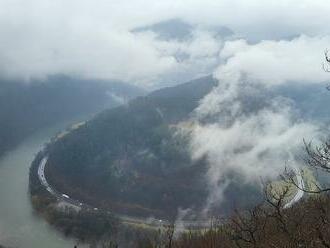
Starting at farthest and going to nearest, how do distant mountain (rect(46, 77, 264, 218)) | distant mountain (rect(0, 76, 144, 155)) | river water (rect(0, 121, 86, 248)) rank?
distant mountain (rect(0, 76, 144, 155))
distant mountain (rect(46, 77, 264, 218))
river water (rect(0, 121, 86, 248))

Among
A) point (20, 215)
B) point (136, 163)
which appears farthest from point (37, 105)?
point (20, 215)

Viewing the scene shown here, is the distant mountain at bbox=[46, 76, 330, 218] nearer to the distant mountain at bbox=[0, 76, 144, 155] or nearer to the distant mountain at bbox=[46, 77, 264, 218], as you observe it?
the distant mountain at bbox=[46, 77, 264, 218]

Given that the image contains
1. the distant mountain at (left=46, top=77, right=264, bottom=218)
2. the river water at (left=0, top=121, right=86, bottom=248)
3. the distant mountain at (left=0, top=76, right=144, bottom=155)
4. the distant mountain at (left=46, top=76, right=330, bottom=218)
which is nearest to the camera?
the river water at (left=0, top=121, right=86, bottom=248)

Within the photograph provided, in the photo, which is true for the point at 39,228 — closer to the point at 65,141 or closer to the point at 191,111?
the point at 65,141

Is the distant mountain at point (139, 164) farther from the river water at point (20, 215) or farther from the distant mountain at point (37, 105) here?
the distant mountain at point (37, 105)

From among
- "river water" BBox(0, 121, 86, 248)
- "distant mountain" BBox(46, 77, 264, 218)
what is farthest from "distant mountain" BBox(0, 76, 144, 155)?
"distant mountain" BBox(46, 77, 264, 218)

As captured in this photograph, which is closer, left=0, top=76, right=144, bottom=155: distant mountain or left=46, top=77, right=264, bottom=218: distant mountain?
left=46, top=77, right=264, bottom=218: distant mountain

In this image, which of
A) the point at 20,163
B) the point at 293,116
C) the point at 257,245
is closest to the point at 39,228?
the point at 20,163
